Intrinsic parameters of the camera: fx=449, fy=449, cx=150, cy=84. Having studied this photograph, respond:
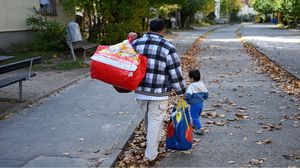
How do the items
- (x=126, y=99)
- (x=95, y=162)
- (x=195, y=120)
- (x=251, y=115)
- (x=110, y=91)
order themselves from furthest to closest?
(x=110, y=91) → (x=126, y=99) → (x=251, y=115) → (x=195, y=120) → (x=95, y=162)

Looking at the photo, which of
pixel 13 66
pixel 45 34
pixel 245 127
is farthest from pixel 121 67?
pixel 45 34

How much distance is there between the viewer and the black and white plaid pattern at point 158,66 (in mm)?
5191

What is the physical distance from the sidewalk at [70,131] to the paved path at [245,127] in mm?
1023

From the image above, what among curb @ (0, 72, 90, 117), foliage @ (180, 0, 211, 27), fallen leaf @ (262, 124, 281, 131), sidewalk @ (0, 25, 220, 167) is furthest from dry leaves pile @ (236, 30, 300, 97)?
foliage @ (180, 0, 211, 27)

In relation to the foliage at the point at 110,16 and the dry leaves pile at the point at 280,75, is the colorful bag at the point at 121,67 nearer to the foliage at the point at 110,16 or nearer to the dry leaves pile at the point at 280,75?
the dry leaves pile at the point at 280,75

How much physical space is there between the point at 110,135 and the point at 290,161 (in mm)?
2570

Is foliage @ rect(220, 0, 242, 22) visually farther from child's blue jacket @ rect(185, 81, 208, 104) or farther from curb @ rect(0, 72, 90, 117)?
child's blue jacket @ rect(185, 81, 208, 104)

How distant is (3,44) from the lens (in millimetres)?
16469

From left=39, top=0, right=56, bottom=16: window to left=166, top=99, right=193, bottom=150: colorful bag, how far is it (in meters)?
15.0

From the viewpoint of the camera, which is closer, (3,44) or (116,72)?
(116,72)

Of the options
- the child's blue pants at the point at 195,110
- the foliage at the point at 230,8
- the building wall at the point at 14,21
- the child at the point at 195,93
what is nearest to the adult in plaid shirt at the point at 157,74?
the child at the point at 195,93

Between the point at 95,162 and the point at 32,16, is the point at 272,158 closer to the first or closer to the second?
the point at 95,162

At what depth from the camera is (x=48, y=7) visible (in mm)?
20062

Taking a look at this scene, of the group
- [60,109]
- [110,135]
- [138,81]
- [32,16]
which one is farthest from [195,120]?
[32,16]
